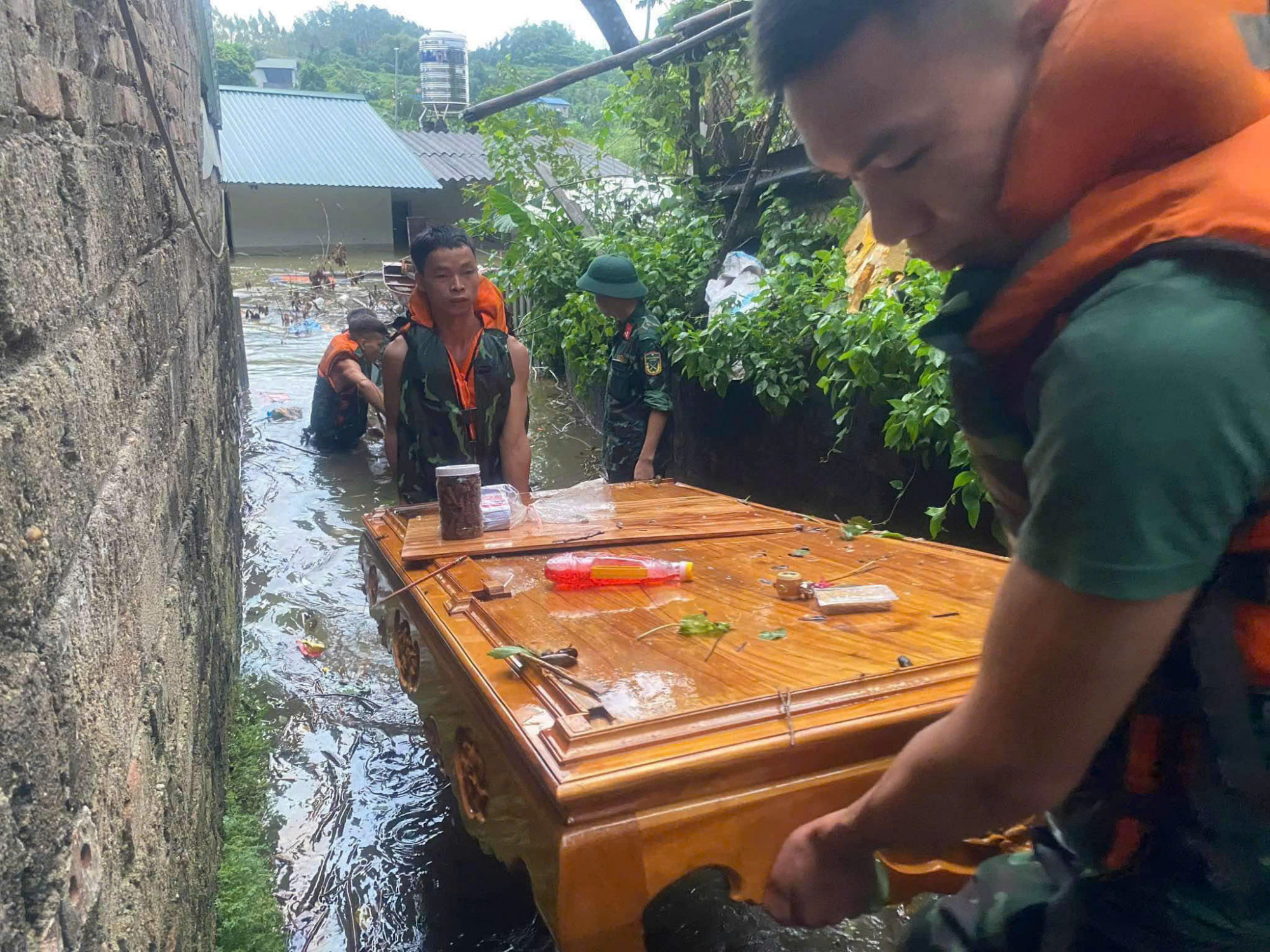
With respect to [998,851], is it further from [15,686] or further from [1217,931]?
[15,686]

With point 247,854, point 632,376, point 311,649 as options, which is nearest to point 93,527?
point 247,854

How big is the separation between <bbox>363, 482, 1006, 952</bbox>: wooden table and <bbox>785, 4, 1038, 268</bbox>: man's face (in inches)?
32.1

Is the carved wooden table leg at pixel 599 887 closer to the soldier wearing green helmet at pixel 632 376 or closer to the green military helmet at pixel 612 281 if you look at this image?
the soldier wearing green helmet at pixel 632 376

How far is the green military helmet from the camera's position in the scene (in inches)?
180

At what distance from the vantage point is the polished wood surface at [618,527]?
2.31m

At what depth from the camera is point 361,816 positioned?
270cm

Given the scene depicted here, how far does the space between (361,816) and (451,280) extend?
6.30 feet

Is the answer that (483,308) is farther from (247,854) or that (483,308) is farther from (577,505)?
(247,854)

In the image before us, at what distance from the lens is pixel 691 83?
22.6 ft

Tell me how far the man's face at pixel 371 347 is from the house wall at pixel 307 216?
10.7 meters

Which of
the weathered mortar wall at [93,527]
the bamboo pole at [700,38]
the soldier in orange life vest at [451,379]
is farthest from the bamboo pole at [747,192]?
the weathered mortar wall at [93,527]

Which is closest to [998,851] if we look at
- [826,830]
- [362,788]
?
[826,830]

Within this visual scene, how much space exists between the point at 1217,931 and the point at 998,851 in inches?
29.1

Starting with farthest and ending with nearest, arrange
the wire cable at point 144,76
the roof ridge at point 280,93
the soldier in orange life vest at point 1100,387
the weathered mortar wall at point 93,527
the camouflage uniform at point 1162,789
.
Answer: the roof ridge at point 280,93, the wire cable at point 144,76, the weathered mortar wall at point 93,527, the camouflage uniform at point 1162,789, the soldier in orange life vest at point 1100,387
